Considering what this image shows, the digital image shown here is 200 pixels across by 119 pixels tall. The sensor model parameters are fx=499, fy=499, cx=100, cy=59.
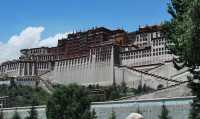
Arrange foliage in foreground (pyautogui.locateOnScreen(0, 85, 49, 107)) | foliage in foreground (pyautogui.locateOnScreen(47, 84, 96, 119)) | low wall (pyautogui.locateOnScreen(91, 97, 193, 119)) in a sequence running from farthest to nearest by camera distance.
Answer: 1. foliage in foreground (pyautogui.locateOnScreen(0, 85, 49, 107))
2. low wall (pyautogui.locateOnScreen(91, 97, 193, 119))
3. foliage in foreground (pyautogui.locateOnScreen(47, 84, 96, 119))

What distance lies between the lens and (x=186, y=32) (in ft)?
60.6

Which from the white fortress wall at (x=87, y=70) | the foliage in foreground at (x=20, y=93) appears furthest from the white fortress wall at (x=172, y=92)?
the white fortress wall at (x=87, y=70)

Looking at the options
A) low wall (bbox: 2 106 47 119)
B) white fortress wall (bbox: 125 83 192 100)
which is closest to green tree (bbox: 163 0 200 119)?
white fortress wall (bbox: 125 83 192 100)

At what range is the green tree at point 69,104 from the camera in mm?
38969

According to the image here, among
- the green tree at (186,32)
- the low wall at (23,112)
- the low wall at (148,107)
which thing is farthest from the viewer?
the low wall at (23,112)

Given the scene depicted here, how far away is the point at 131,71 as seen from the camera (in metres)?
102

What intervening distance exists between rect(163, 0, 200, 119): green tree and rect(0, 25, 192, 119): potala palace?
2315 inches

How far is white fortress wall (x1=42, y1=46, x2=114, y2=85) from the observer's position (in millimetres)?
111312

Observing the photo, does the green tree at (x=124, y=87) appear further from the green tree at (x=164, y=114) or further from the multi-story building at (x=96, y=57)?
the green tree at (x=164, y=114)

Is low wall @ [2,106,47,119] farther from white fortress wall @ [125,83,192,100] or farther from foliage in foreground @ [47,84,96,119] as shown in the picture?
foliage in foreground @ [47,84,96,119]

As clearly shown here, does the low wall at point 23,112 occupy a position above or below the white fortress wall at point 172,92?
below

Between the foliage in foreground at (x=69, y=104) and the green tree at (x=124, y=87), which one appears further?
the green tree at (x=124, y=87)

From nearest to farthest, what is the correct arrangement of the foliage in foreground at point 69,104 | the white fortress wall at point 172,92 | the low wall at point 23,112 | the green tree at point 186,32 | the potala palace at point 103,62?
the green tree at point 186,32, the foliage in foreground at point 69,104, the white fortress wall at point 172,92, the low wall at point 23,112, the potala palace at point 103,62

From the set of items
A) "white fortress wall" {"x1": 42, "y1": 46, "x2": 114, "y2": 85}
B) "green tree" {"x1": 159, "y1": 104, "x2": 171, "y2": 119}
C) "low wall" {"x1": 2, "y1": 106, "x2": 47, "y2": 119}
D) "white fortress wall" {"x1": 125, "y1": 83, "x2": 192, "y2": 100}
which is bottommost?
"low wall" {"x1": 2, "y1": 106, "x2": 47, "y2": 119}
